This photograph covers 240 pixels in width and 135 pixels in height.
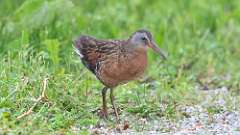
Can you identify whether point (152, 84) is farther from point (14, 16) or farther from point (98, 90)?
point (14, 16)

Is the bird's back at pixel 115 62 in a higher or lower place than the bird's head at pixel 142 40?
lower

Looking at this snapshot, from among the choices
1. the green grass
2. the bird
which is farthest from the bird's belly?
the green grass

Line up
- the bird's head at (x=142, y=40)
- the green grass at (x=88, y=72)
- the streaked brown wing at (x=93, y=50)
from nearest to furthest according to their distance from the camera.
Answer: the green grass at (x=88, y=72), the bird's head at (x=142, y=40), the streaked brown wing at (x=93, y=50)

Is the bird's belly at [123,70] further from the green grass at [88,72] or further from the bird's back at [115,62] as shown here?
the green grass at [88,72]

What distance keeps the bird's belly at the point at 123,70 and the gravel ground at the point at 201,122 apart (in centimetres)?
43

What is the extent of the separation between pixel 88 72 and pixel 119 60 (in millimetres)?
1284

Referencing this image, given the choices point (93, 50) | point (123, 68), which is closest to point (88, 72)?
point (93, 50)

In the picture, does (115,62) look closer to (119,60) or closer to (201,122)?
(119,60)

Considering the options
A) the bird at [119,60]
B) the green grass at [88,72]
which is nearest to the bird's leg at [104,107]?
the bird at [119,60]

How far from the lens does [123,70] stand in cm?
823

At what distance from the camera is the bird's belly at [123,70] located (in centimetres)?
823

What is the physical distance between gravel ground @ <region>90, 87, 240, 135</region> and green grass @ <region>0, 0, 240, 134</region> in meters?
0.17

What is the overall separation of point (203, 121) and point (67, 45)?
2.69m

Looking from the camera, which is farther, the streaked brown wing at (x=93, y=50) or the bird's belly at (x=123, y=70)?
the streaked brown wing at (x=93, y=50)
